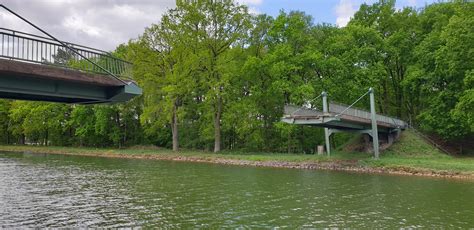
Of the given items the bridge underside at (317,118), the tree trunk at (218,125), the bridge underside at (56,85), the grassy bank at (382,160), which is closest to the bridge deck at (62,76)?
the bridge underside at (56,85)

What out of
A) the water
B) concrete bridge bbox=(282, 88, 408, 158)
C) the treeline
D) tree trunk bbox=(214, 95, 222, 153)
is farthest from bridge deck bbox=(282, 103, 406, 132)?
tree trunk bbox=(214, 95, 222, 153)

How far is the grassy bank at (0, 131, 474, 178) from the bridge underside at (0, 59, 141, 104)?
21.2 metres

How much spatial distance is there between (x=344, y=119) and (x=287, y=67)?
12897mm

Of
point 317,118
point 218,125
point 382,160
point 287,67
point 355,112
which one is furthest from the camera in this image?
point 218,125

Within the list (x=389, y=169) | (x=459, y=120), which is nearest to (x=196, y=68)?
(x=389, y=169)

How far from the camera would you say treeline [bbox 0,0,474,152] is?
40.9m

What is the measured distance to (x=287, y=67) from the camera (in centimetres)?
4141

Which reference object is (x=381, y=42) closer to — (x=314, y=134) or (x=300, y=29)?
(x=300, y=29)

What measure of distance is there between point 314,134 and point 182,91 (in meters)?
16.4

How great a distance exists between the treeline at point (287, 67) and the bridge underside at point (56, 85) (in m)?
25.8

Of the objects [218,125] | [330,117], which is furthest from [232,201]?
[218,125]

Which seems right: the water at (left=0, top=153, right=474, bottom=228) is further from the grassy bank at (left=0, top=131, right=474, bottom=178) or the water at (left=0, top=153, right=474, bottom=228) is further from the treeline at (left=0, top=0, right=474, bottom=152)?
the treeline at (left=0, top=0, right=474, bottom=152)

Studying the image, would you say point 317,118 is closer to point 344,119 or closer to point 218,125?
point 344,119

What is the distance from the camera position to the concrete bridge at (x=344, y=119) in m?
29.0
